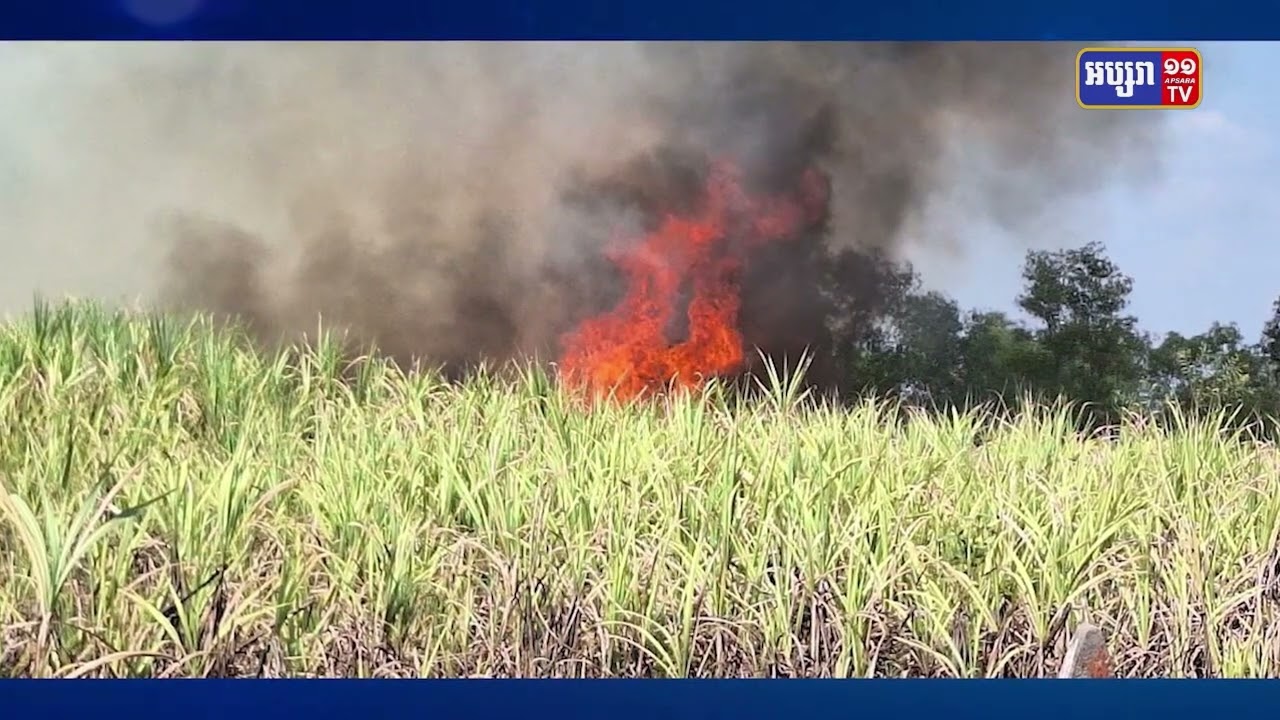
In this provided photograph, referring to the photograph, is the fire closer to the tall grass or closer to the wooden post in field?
the tall grass

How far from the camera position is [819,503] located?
401 cm

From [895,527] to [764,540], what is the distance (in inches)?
16.9

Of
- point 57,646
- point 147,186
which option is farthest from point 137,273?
point 57,646

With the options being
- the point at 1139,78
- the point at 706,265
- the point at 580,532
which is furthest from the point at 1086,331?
the point at 580,532

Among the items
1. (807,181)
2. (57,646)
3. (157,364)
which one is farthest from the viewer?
(157,364)

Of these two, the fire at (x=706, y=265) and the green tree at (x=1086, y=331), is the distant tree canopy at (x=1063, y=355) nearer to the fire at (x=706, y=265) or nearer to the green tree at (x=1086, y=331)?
the green tree at (x=1086, y=331)

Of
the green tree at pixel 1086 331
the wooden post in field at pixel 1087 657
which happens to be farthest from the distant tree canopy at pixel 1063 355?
the wooden post in field at pixel 1087 657

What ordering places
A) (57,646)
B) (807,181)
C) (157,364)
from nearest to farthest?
1. (57,646)
2. (807,181)
3. (157,364)

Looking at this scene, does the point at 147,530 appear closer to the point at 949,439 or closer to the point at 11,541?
the point at 11,541

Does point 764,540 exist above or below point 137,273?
below

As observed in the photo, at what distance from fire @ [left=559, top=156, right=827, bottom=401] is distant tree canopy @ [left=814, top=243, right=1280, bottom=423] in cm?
42

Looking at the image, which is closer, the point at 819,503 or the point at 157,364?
the point at 819,503

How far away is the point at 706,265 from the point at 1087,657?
67.6 inches

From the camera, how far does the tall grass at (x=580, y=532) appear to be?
12.4 feet
